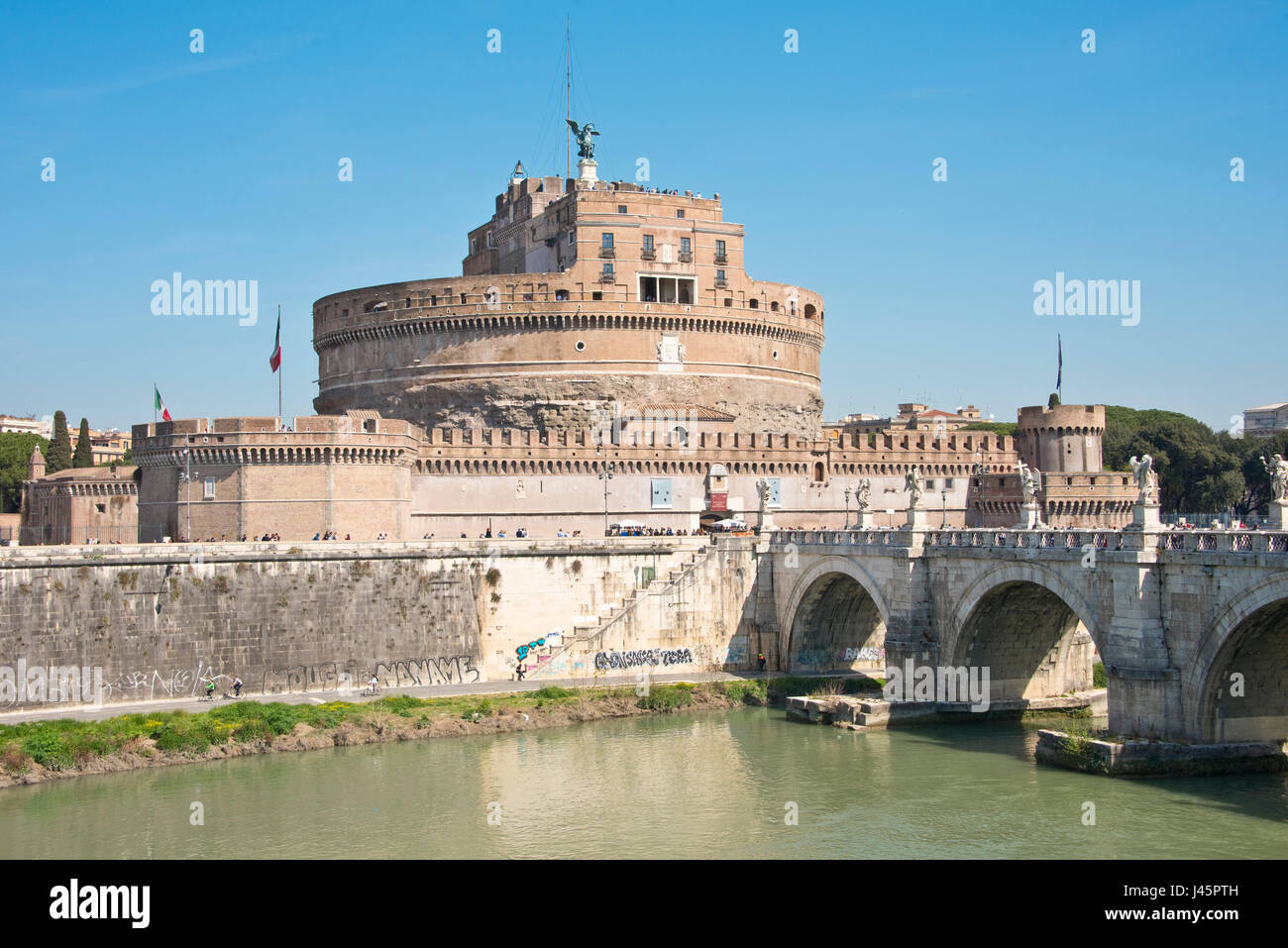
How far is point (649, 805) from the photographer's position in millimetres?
26375

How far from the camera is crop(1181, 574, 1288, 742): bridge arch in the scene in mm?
24328

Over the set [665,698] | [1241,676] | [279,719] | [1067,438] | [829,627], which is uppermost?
[1067,438]

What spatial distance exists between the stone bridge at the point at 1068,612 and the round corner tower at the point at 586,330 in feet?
44.6

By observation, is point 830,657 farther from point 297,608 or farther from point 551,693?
point 297,608

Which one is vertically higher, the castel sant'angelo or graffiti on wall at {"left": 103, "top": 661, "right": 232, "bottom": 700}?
the castel sant'angelo

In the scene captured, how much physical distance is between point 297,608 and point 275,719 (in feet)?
16.2

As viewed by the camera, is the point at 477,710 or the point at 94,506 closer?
the point at 477,710

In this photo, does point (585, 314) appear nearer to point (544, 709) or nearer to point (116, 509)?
point (116, 509)

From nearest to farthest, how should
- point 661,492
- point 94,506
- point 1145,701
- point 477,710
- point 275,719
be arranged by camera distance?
point 1145,701 < point 275,719 < point 477,710 < point 94,506 < point 661,492

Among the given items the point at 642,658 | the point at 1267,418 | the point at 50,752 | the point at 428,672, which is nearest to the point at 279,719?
the point at 50,752

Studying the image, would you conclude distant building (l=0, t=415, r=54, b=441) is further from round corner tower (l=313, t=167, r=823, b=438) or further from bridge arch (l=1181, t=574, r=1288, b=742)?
bridge arch (l=1181, t=574, r=1288, b=742)

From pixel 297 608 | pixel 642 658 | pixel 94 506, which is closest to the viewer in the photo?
pixel 297 608

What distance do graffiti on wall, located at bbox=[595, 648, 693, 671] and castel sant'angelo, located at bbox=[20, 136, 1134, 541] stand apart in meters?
8.24

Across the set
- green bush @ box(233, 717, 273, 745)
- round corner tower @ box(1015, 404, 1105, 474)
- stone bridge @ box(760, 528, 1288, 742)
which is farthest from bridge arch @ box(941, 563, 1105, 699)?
round corner tower @ box(1015, 404, 1105, 474)
